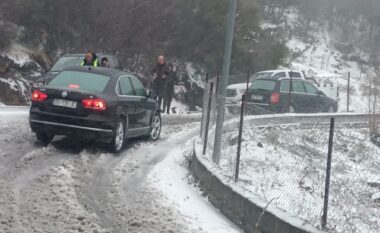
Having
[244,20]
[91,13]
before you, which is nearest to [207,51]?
[244,20]

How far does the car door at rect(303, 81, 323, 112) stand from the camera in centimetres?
2138

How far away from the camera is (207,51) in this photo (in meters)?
34.6

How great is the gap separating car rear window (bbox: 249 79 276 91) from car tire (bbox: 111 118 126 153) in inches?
378

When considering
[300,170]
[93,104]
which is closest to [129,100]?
[93,104]

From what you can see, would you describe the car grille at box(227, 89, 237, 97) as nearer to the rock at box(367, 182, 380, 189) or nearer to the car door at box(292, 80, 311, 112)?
the car door at box(292, 80, 311, 112)

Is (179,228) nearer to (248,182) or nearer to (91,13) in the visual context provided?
(248,182)

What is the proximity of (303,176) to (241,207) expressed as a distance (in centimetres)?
315

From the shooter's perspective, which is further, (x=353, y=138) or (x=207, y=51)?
(x=207, y=51)

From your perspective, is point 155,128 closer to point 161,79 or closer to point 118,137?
point 118,137

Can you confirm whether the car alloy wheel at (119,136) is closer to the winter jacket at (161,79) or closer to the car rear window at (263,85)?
the winter jacket at (161,79)

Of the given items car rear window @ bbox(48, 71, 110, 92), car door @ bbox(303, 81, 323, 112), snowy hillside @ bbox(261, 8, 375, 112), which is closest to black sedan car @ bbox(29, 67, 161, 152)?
car rear window @ bbox(48, 71, 110, 92)

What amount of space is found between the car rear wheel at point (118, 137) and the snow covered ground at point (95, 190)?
0.54 ft

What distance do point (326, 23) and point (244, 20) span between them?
49.8 meters

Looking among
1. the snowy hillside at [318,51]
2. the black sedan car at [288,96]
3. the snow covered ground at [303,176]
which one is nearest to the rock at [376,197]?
the snow covered ground at [303,176]
